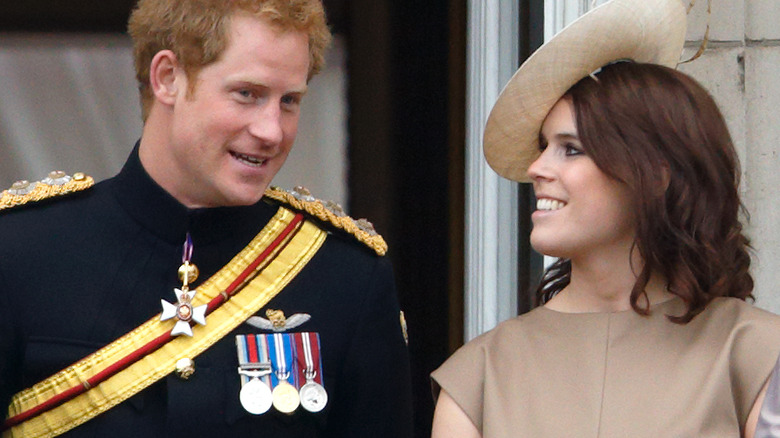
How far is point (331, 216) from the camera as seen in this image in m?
2.79

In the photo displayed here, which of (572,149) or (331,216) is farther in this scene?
(331,216)

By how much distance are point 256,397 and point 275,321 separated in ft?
0.54

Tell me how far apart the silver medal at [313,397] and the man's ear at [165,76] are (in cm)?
61

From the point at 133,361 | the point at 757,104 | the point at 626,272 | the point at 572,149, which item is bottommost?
the point at 133,361

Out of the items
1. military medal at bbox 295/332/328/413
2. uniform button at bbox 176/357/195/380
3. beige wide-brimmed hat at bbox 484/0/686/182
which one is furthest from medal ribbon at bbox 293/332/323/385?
beige wide-brimmed hat at bbox 484/0/686/182

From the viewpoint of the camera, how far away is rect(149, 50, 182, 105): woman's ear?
2.53m

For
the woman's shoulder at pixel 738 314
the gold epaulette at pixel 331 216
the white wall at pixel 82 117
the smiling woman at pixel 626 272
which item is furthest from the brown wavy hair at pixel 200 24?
the white wall at pixel 82 117

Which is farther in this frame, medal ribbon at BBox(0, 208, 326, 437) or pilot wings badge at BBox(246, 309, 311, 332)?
pilot wings badge at BBox(246, 309, 311, 332)

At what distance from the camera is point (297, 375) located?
260 centimetres

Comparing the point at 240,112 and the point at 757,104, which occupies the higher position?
the point at 240,112

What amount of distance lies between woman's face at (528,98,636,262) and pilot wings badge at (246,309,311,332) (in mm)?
506

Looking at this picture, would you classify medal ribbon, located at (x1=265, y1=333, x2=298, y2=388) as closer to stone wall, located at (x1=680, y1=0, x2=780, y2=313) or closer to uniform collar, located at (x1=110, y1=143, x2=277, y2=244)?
uniform collar, located at (x1=110, y1=143, x2=277, y2=244)

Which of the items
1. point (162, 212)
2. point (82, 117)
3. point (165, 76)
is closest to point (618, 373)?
point (162, 212)

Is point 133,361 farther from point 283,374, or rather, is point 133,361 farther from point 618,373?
point 618,373
